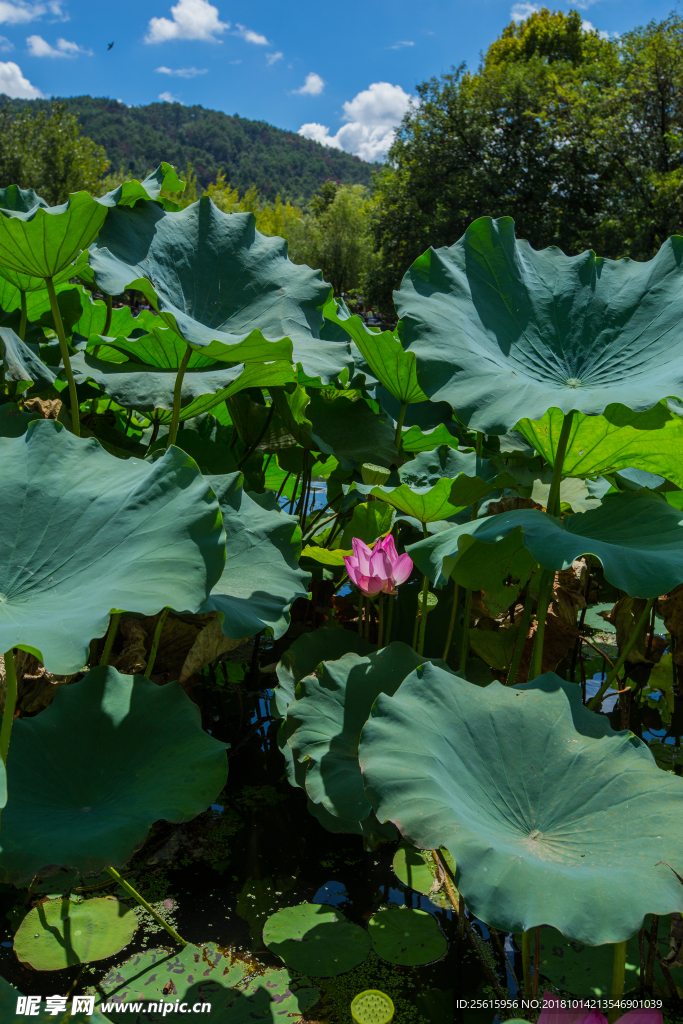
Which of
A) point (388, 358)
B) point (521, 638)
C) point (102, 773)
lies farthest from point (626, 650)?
point (102, 773)

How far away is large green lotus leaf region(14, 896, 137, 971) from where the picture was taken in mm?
898

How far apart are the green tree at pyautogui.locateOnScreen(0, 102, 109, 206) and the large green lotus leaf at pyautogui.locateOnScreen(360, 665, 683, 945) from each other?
19.3 metres

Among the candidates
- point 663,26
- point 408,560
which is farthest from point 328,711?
point 663,26

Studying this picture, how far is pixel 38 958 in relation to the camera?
35.2 inches

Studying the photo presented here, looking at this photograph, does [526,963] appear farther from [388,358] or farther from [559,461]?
[388,358]

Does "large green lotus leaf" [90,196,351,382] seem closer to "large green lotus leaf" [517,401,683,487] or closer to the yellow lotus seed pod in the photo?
"large green lotus leaf" [517,401,683,487]

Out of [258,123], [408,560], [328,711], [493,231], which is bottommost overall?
[328,711]

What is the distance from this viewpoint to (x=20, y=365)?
1.22 metres

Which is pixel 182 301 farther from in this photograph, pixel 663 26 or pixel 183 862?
pixel 663 26

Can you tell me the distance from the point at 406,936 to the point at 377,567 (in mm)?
563

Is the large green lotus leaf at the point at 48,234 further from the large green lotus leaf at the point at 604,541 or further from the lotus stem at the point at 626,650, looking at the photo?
the lotus stem at the point at 626,650

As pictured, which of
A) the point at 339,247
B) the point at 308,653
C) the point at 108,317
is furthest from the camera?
the point at 339,247

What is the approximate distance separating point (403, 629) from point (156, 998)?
82 centimetres

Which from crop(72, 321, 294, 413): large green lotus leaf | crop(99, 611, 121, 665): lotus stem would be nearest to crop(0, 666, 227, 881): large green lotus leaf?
crop(99, 611, 121, 665): lotus stem
